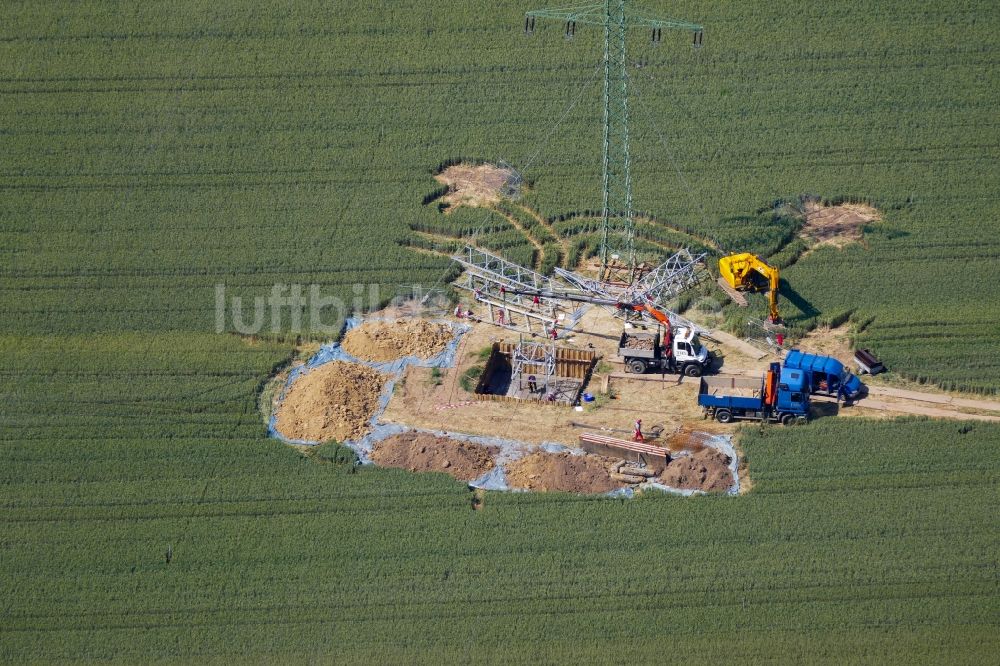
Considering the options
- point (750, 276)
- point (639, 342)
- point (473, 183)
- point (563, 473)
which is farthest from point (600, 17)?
point (563, 473)

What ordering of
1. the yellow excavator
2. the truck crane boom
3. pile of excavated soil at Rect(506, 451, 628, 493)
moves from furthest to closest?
the yellow excavator → the truck crane boom → pile of excavated soil at Rect(506, 451, 628, 493)

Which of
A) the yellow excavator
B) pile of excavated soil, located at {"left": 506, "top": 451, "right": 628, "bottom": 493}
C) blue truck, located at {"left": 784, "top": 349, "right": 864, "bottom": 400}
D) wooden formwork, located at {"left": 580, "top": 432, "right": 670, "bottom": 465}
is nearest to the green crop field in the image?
pile of excavated soil, located at {"left": 506, "top": 451, "right": 628, "bottom": 493}

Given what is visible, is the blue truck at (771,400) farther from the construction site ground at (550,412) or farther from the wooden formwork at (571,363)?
the wooden formwork at (571,363)

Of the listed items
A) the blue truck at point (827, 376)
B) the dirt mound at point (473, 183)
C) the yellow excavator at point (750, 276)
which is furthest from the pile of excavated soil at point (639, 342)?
the dirt mound at point (473, 183)

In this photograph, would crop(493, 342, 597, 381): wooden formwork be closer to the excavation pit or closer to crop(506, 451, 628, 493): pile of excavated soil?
the excavation pit

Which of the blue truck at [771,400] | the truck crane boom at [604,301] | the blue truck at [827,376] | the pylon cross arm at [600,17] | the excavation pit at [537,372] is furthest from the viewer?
the pylon cross arm at [600,17]

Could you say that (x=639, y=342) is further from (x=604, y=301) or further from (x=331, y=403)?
(x=331, y=403)
